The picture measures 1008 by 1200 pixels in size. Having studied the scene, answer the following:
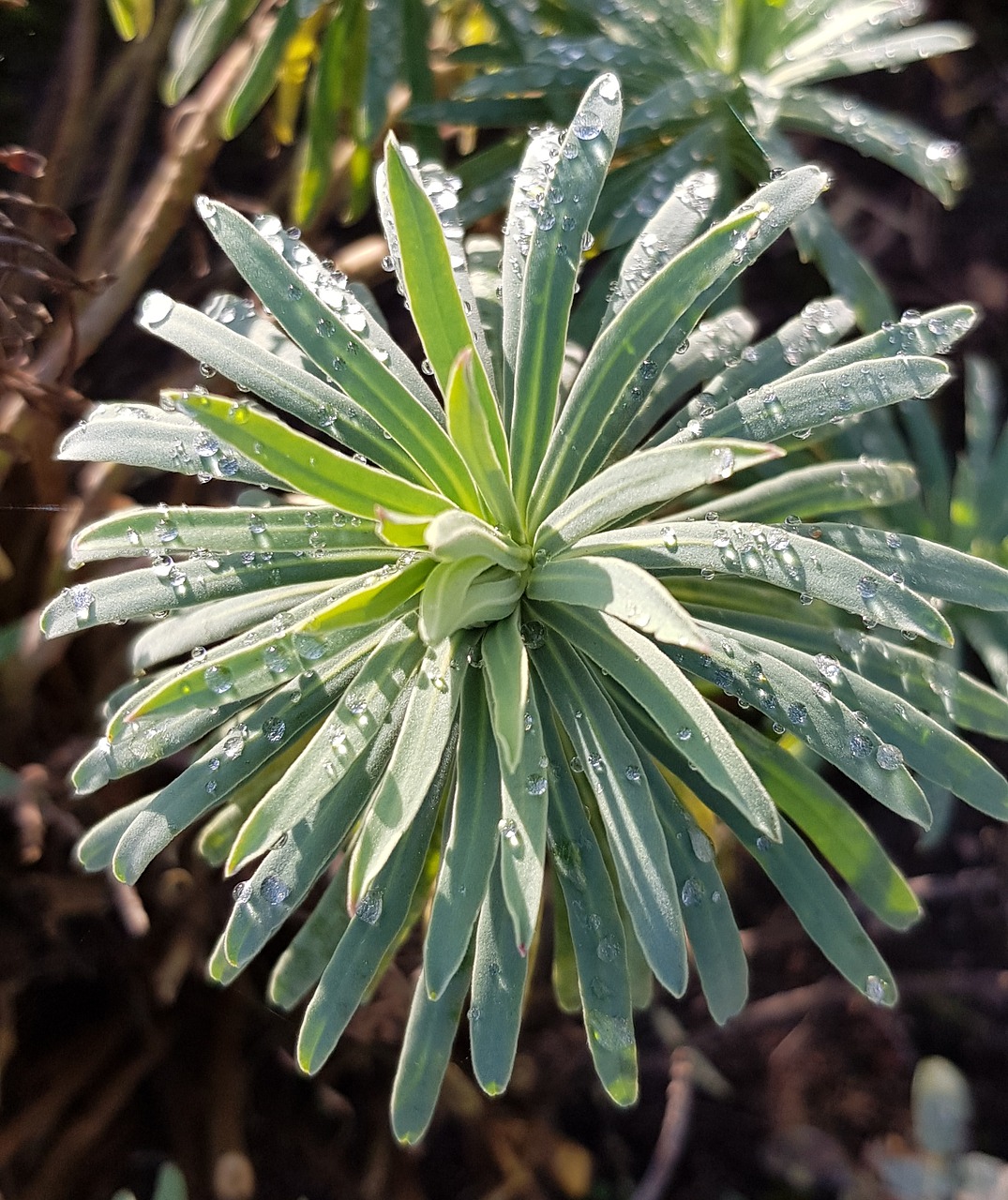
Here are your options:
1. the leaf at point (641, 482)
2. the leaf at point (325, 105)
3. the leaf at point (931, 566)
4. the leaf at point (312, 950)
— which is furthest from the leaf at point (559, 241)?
the leaf at point (325, 105)

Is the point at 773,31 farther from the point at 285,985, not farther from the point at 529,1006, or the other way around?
the point at 529,1006

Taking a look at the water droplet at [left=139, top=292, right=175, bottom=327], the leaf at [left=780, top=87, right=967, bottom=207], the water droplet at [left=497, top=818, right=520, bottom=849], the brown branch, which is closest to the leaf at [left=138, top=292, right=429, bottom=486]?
the water droplet at [left=139, top=292, right=175, bottom=327]

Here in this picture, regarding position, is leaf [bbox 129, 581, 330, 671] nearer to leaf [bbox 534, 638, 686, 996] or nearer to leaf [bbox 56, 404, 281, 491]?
leaf [bbox 56, 404, 281, 491]

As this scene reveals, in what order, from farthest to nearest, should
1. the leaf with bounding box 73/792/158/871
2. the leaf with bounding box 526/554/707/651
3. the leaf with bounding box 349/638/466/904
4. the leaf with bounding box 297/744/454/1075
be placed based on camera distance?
the leaf with bounding box 73/792/158/871
the leaf with bounding box 297/744/454/1075
the leaf with bounding box 349/638/466/904
the leaf with bounding box 526/554/707/651

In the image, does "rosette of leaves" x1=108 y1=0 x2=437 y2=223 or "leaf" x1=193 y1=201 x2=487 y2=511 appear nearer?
"leaf" x1=193 y1=201 x2=487 y2=511

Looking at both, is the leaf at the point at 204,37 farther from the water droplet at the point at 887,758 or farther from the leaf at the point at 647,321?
the water droplet at the point at 887,758

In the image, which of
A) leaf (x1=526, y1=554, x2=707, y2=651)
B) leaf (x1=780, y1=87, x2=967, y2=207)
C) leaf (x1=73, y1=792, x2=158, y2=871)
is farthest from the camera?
leaf (x1=780, y1=87, x2=967, y2=207)
